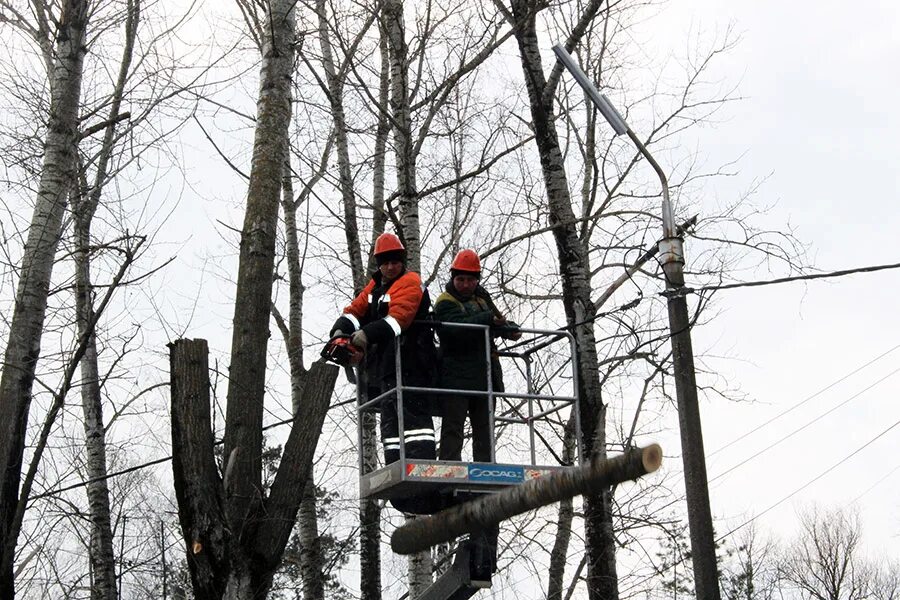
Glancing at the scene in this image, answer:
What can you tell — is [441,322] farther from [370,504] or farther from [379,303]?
[370,504]

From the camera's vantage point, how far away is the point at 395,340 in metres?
8.18

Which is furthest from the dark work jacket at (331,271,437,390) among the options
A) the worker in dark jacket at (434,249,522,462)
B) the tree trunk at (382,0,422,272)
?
the tree trunk at (382,0,422,272)

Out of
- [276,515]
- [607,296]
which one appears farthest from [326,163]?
[276,515]

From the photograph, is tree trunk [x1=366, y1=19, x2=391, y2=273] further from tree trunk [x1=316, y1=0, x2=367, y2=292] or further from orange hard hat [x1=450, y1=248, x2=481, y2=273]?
orange hard hat [x1=450, y1=248, x2=481, y2=273]

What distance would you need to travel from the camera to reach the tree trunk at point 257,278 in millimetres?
7438

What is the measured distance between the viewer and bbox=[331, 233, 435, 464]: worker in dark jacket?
817cm

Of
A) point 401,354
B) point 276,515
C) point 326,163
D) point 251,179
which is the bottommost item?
point 276,515

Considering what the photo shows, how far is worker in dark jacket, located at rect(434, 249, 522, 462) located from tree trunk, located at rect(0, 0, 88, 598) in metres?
3.19

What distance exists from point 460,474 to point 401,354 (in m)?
0.97

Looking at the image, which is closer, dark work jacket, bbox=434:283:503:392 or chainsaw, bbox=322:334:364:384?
chainsaw, bbox=322:334:364:384

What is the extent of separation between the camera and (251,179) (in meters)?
8.34

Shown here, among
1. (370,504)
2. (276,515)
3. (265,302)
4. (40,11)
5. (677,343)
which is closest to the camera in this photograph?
(276,515)

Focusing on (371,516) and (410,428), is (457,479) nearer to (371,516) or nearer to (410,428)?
(410,428)

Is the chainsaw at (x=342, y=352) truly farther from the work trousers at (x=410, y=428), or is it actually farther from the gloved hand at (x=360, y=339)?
the work trousers at (x=410, y=428)
